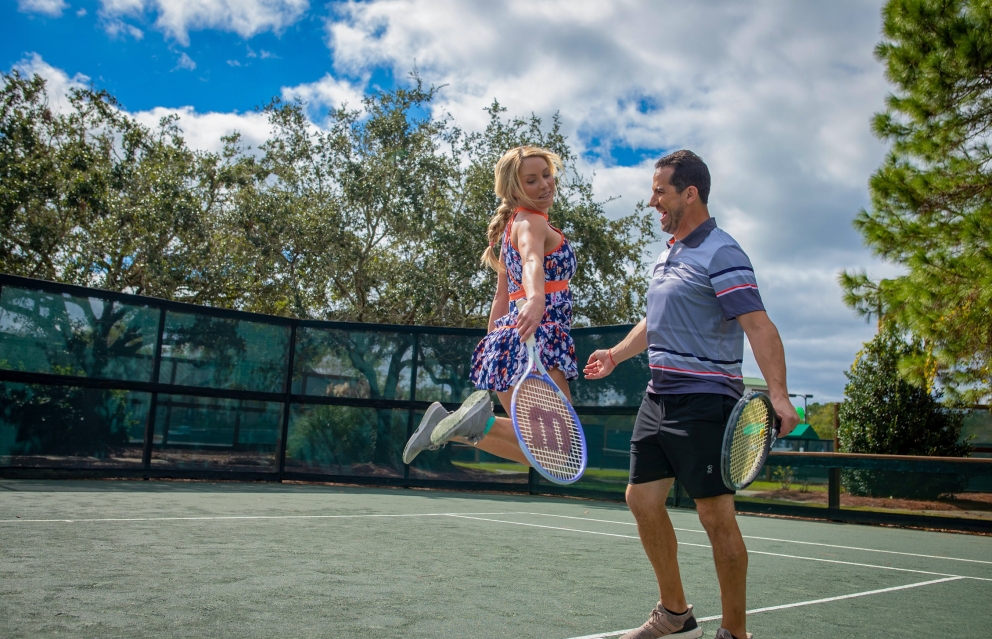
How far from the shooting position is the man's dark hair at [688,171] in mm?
2992

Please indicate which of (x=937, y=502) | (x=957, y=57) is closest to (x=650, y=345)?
(x=937, y=502)

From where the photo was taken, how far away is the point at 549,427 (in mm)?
3105

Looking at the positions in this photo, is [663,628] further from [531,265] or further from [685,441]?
[531,265]

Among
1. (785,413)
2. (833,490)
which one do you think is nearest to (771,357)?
(785,413)

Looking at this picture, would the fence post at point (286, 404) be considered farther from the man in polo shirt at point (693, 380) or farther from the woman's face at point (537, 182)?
the man in polo shirt at point (693, 380)

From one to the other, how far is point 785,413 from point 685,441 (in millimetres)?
338

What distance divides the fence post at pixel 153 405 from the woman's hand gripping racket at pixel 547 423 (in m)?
8.80

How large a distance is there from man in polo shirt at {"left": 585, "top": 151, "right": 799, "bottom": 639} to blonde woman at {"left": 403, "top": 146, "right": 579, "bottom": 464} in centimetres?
42

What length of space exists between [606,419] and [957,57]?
691 cm

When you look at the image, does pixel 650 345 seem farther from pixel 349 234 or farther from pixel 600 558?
pixel 349 234

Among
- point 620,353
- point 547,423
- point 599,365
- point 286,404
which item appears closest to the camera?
point 547,423

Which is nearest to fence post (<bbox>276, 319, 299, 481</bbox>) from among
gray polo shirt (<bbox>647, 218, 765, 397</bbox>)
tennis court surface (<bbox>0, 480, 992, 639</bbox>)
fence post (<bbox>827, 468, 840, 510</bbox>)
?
tennis court surface (<bbox>0, 480, 992, 639</bbox>)

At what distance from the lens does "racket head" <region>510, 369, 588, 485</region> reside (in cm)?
297

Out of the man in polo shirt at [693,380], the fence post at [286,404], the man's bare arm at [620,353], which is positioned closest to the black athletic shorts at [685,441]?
the man in polo shirt at [693,380]
